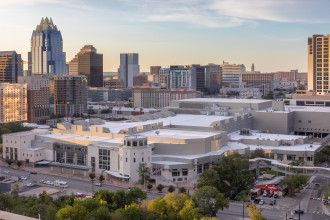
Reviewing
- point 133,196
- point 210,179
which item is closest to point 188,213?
point 133,196

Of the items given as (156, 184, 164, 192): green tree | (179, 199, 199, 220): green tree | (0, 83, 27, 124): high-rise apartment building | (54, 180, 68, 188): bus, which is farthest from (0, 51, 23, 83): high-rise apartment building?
(179, 199, 199, 220): green tree

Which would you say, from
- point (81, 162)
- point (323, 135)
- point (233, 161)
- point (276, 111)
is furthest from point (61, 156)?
point (323, 135)

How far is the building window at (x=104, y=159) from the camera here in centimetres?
4694

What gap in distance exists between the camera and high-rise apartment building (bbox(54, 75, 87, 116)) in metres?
112

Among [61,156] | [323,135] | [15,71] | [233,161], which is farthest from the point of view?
[15,71]

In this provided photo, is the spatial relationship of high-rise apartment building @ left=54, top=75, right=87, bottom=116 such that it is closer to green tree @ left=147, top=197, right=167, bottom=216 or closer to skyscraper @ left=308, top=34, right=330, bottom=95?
skyscraper @ left=308, top=34, right=330, bottom=95

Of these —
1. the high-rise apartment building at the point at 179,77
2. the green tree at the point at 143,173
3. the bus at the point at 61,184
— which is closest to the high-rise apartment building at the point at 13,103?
the bus at the point at 61,184

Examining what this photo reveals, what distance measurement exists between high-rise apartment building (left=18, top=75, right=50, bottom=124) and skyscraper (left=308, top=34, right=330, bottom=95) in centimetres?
6186

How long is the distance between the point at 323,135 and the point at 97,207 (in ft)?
165

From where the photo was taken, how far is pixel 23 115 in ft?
310

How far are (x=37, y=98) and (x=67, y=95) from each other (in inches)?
572

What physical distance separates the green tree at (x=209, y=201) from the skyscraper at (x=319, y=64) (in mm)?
85138

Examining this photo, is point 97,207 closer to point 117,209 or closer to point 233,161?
point 117,209

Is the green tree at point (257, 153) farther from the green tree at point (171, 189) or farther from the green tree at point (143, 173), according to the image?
the green tree at point (171, 189)
